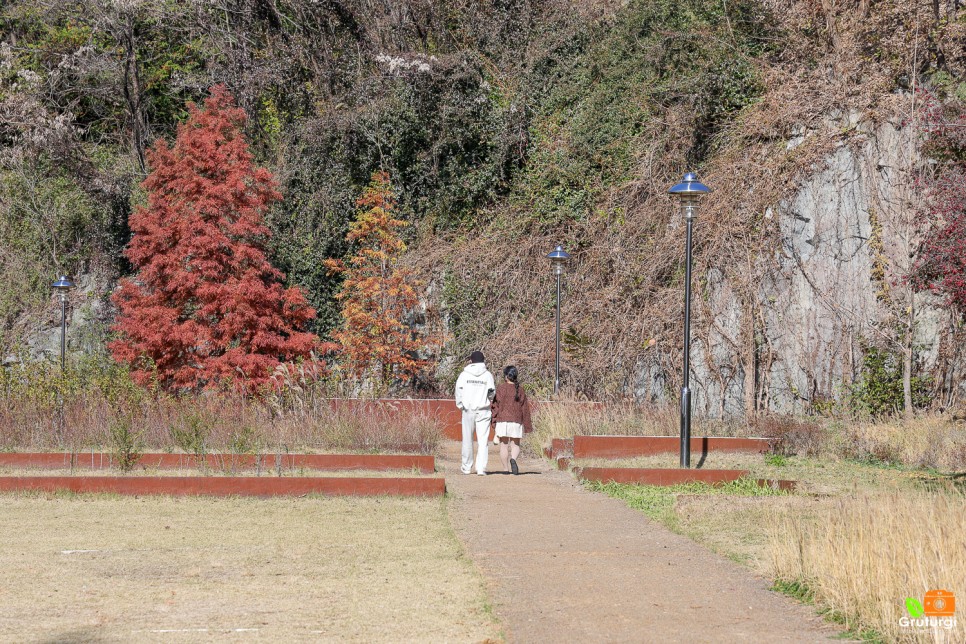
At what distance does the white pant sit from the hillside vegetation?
29.6 ft

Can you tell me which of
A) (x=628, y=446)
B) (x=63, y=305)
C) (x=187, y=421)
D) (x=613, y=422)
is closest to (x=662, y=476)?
(x=628, y=446)

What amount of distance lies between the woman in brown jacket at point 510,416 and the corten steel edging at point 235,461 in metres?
1.55

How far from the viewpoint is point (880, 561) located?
6711 mm

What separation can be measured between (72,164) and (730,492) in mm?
24208

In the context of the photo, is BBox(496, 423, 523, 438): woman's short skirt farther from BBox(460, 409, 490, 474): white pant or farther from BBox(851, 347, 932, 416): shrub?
BBox(851, 347, 932, 416): shrub

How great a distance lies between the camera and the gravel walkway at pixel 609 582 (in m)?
6.40

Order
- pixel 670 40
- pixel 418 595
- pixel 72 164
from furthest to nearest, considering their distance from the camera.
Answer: pixel 72 164 < pixel 670 40 < pixel 418 595

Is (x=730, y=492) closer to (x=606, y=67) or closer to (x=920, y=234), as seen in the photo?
(x=920, y=234)

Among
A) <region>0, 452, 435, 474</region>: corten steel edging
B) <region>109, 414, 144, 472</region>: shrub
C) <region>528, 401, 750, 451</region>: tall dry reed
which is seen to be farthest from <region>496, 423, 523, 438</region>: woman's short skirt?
<region>109, 414, 144, 472</region>: shrub

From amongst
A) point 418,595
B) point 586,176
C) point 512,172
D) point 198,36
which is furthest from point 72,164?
point 418,595

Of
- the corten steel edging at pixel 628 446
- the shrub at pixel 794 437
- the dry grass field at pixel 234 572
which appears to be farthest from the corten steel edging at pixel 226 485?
the shrub at pixel 794 437

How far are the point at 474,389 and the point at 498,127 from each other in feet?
49.8

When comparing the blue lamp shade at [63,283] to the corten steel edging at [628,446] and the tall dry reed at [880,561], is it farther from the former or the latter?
the tall dry reed at [880,561]

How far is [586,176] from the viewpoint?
27328 mm
